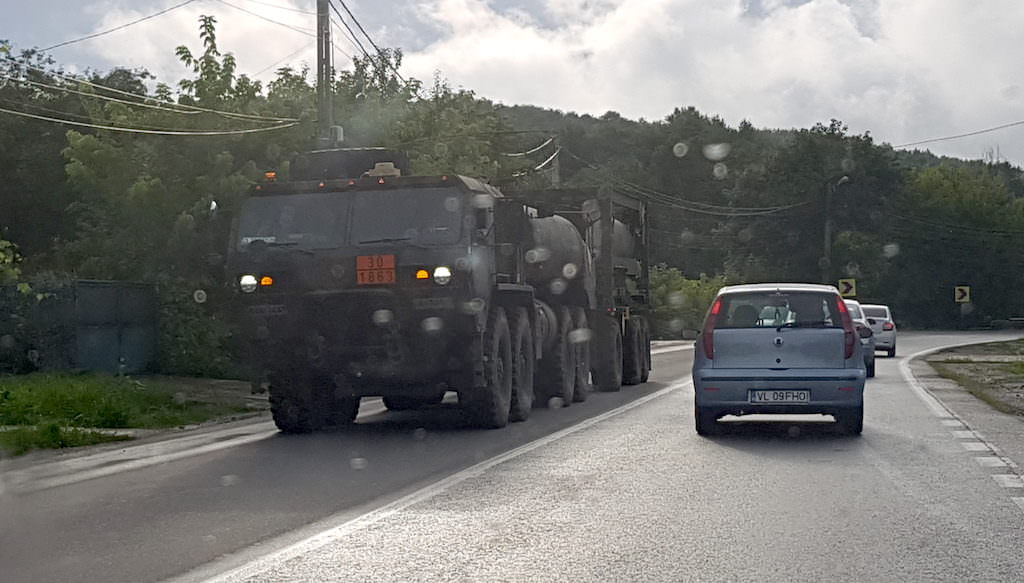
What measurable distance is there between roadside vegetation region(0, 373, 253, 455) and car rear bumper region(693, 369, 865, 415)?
667 centimetres

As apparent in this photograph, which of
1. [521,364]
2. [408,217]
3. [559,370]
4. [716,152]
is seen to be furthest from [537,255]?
[716,152]

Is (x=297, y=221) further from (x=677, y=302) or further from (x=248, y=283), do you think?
(x=677, y=302)

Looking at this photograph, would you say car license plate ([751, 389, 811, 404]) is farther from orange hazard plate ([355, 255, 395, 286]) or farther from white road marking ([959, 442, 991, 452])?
orange hazard plate ([355, 255, 395, 286])

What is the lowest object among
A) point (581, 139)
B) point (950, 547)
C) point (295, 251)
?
point (950, 547)

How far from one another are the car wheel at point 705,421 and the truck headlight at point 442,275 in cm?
301

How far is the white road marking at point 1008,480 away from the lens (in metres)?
11.0

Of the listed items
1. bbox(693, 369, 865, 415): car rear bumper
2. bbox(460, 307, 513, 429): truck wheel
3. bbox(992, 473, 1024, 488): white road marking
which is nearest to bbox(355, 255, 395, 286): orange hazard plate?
bbox(460, 307, 513, 429): truck wheel

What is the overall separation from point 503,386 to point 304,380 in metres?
2.32

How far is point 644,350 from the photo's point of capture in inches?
1059

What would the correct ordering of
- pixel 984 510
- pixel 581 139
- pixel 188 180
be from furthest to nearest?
pixel 581 139 < pixel 188 180 < pixel 984 510

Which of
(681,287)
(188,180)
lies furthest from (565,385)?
(681,287)

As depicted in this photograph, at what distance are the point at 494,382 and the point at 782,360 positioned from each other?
10.6 ft

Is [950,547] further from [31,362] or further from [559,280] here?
[31,362]

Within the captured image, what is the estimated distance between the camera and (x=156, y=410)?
769 inches
